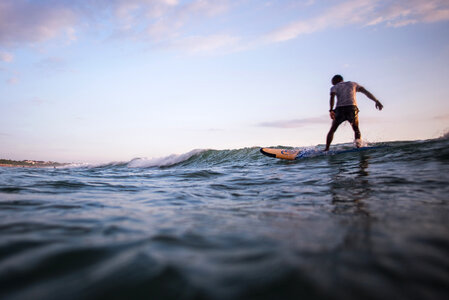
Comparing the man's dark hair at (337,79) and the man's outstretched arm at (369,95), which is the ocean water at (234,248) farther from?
the man's dark hair at (337,79)

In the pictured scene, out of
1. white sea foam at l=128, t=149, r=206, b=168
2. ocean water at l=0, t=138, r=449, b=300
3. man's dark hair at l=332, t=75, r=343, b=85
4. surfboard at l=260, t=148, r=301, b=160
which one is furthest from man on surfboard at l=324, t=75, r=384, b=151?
white sea foam at l=128, t=149, r=206, b=168

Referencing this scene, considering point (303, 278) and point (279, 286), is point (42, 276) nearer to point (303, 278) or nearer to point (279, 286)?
point (279, 286)

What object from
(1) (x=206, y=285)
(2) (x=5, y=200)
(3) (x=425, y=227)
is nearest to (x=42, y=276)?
(1) (x=206, y=285)

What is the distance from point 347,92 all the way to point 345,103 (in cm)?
30

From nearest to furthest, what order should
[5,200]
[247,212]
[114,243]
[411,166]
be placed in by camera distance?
[114,243] < [247,212] < [5,200] < [411,166]

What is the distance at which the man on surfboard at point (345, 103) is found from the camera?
22.0ft

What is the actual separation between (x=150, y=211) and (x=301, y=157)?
5.77 meters

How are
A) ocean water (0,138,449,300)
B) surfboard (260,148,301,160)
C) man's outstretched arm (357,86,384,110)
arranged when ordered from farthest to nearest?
surfboard (260,148,301,160) < man's outstretched arm (357,86,384,110) < ocean water (0,138,449,300)

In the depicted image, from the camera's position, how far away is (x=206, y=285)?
97 cm

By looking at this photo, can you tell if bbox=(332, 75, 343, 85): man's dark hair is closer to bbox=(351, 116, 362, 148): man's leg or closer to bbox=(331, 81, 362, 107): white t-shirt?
bbox=(331, 81, 362, 107): white t-shirt

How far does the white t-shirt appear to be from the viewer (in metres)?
6.71

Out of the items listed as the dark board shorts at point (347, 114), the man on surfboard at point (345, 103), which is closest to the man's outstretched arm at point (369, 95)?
the man on surfboard at point (345, 103)

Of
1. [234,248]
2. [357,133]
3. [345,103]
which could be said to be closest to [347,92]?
[345,103]

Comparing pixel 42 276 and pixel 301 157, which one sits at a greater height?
pixel 301 157
